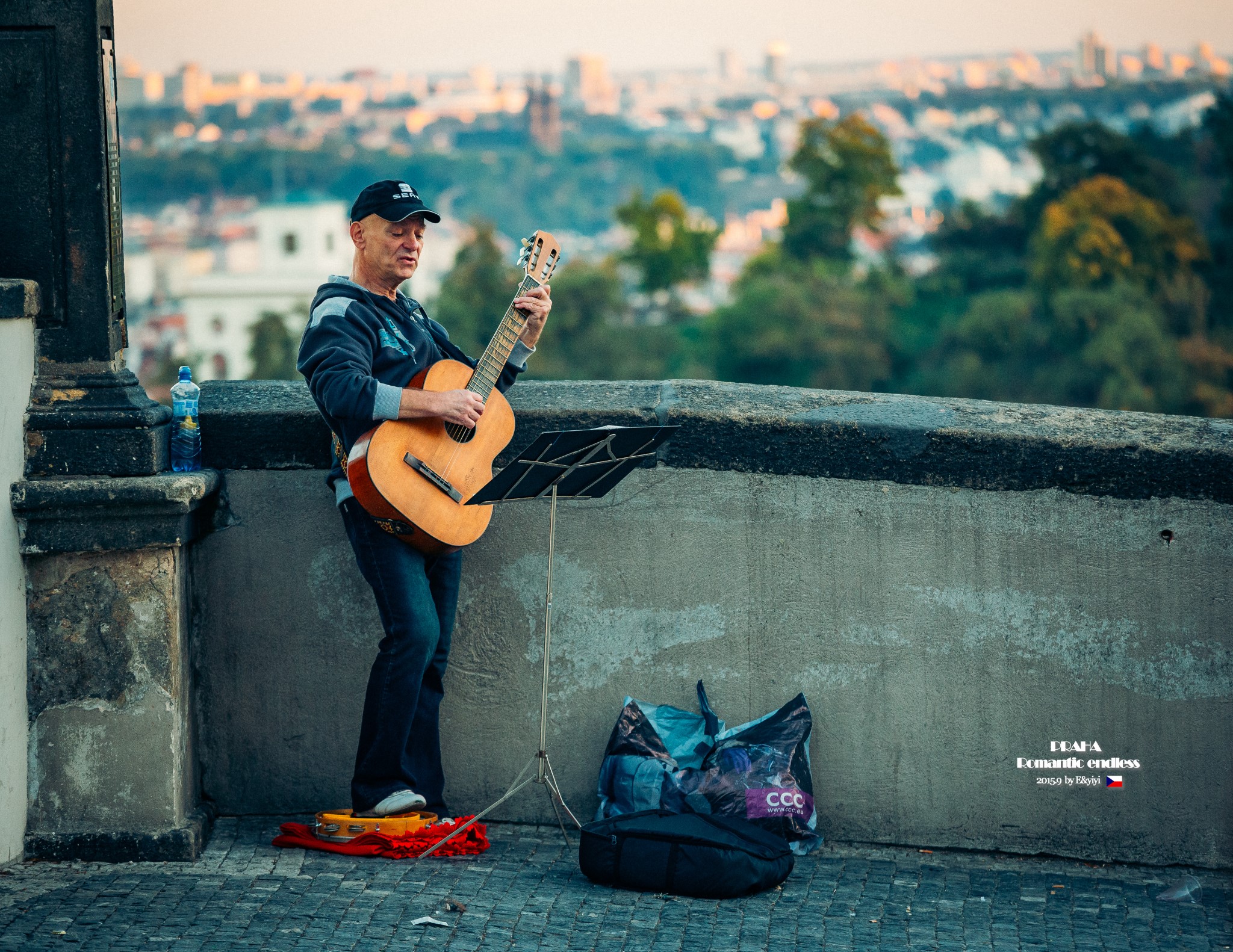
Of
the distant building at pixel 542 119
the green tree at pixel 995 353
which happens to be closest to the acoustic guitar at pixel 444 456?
the green tree at pixel 995 353

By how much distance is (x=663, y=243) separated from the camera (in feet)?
339

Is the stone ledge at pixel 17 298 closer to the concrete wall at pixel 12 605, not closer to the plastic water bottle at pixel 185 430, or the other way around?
the concrete wall at pixel 12 605

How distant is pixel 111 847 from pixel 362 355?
1.42 meters

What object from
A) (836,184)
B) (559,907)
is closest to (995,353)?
(836,184)

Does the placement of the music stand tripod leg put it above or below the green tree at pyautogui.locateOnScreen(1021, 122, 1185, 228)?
below

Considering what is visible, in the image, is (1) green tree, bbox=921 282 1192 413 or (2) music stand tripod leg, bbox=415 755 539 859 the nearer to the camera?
(2) music stand tripod leg, bbox=415 755 539 859

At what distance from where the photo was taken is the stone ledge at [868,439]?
363 centimetres

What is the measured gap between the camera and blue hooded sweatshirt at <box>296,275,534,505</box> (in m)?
3.30

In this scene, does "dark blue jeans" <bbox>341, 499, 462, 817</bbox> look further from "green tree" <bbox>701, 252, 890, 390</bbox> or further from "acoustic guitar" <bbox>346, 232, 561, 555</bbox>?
"green tree" <bbox>701, 252, 890, 390</bbox>

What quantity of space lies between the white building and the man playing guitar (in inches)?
3495

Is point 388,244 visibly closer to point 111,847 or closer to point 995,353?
point 111,847

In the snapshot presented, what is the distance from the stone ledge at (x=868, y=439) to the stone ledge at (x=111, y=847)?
0.99 m

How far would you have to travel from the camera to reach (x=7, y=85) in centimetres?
355

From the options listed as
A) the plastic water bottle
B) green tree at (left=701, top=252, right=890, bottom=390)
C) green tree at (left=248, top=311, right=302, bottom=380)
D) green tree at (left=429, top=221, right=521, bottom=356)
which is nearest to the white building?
green tree at (left=248, top=311, right=302, bottom=380)
